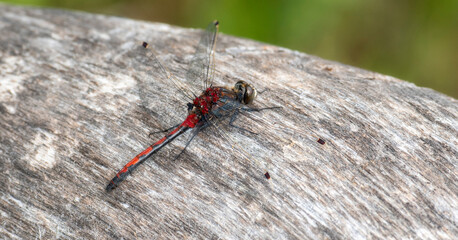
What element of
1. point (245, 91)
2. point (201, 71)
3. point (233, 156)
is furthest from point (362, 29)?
point (233, 156)

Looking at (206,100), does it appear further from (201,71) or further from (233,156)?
(233,156)

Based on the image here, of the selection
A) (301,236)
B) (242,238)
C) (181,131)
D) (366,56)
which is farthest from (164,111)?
(366,56)

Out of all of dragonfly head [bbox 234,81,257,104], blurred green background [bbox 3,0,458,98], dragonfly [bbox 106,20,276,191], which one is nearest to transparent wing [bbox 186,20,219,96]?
dragonfly [bbox 106,20,276,191]

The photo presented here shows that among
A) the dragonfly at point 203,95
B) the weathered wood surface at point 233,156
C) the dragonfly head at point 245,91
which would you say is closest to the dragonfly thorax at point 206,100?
the dragonfly at point 203,95

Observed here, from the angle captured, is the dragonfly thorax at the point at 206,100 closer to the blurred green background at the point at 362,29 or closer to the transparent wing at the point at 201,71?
the transparent wing at the point at 201,71

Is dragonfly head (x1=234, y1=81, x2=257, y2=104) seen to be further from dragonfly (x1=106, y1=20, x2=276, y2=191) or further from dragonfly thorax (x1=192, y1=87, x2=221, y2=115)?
dragonfly thorax (x1=192, y1=87, x2=221, y2=115)

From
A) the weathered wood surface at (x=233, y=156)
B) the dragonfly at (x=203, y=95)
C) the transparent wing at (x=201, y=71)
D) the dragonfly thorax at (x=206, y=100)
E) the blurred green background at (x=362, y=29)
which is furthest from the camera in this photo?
the blurred green background at (x=362, y=29)
